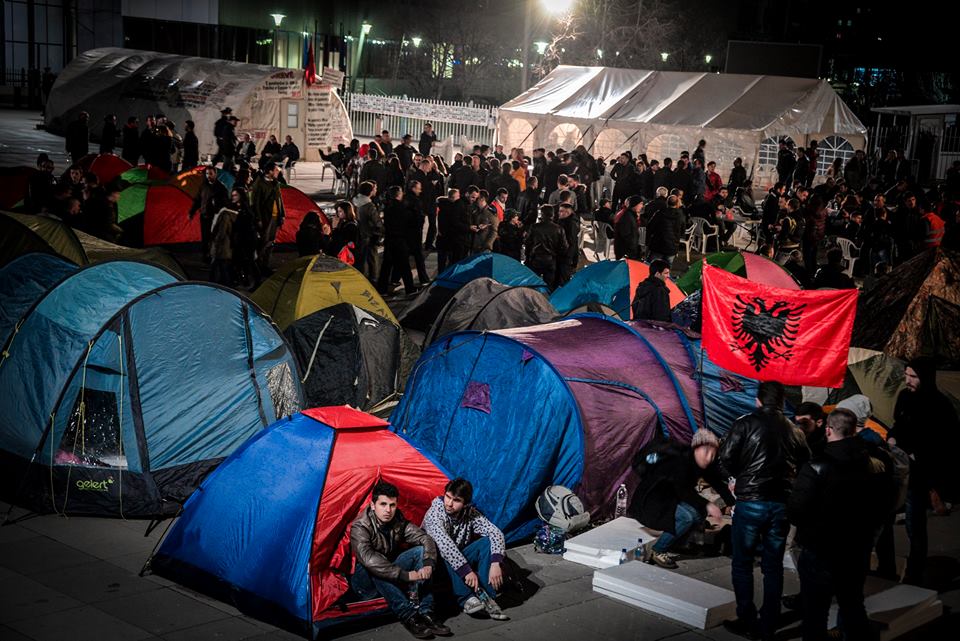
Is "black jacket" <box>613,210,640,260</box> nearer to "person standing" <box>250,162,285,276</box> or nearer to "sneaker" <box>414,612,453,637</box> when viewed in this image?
"person standing" <box>250,162,285,276</box>

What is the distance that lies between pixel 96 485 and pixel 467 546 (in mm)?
3191

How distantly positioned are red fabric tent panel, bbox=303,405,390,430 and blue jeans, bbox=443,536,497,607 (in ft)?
3.71

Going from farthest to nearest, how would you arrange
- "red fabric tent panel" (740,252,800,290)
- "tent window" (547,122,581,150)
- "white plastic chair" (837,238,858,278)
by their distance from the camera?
"tent window" (547,122,581,150) → "white plastic chair" (837,238,858,278) → "red fabric tent panel" (740,252,800,290)

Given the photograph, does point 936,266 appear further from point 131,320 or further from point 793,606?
point 131,320

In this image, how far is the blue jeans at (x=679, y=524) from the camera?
8.61 m

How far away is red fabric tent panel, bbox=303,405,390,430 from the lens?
7875mm

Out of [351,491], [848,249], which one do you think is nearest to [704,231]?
[848,249]

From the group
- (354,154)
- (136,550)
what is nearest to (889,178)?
(354,154)

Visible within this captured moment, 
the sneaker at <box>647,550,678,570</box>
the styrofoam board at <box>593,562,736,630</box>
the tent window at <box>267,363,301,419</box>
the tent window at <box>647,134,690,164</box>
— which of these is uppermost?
the tent window at <box>647,134,690,164</box>

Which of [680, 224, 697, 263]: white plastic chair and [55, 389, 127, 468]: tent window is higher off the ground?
[680, 224, 697, 263]: white plastic chair

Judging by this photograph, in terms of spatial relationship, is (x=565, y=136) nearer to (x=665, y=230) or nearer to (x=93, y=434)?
(x=665, y=230)

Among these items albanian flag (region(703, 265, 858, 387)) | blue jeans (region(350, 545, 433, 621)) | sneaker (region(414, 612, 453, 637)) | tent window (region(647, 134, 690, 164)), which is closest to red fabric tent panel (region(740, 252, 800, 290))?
albanian flag (region(703, 265, 858, 387))

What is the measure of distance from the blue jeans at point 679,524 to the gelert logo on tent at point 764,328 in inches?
63.1

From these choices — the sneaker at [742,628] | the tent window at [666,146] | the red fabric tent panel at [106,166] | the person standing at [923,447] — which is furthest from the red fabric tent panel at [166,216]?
the tent window at [666,146]
